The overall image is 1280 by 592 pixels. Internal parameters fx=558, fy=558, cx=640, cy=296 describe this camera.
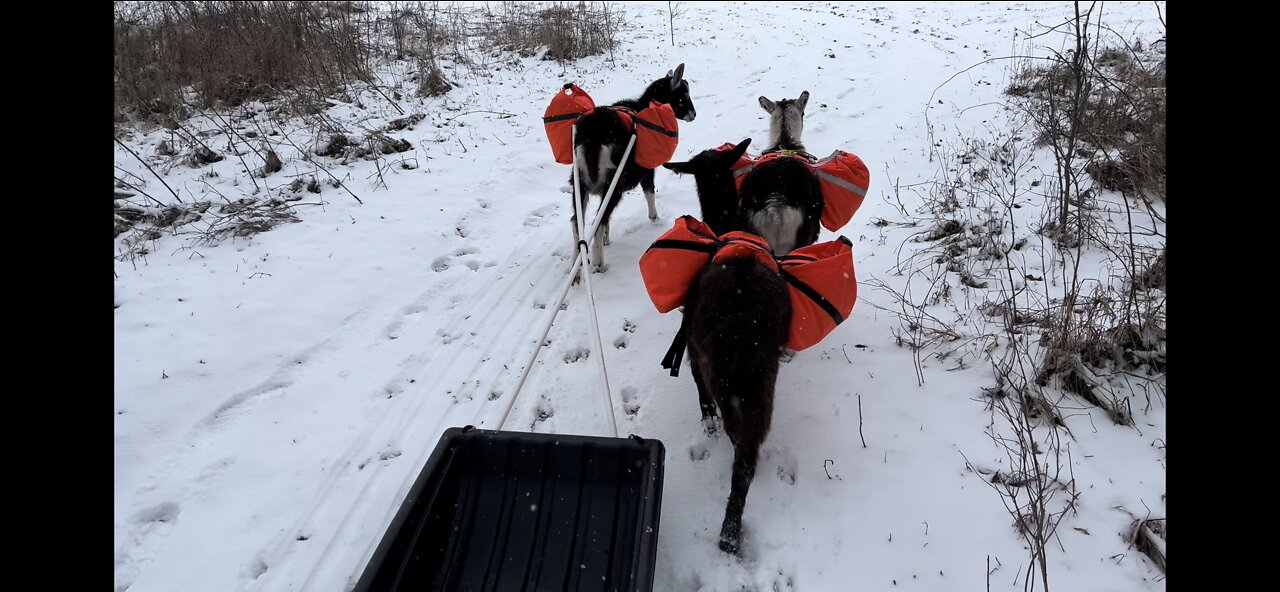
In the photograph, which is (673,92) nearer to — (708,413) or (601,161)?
(601,161)

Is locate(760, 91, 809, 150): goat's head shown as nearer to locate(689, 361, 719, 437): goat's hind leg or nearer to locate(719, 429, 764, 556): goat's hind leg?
locate(689, 361, 719, 437): goat's hind leg

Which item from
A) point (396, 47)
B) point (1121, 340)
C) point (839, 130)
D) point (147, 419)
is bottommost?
point (147, 419)

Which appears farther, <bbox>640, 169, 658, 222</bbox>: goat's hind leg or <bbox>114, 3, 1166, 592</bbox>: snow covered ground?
<bbox>640, 169, 658, 222</bbox>: goat's hind leg

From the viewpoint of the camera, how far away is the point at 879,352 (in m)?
3.63

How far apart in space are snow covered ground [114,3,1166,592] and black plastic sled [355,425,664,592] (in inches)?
11.4

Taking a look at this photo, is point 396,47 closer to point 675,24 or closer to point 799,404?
point 675,24

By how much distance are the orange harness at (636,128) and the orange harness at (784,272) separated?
1915 mm

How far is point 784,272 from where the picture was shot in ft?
8.77

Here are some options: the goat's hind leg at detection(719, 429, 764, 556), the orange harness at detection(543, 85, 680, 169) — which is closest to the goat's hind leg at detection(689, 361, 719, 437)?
the goat's hind leg at detection(719, 429, 764, 556)

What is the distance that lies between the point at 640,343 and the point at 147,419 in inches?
115

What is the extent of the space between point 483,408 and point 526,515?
99cm

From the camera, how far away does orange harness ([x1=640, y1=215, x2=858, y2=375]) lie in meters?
2.61
